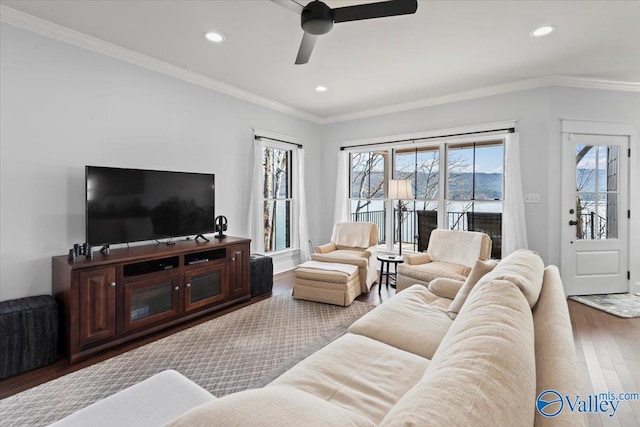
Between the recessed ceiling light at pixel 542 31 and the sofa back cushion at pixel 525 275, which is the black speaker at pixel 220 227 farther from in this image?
the recessed ceiling light at pixel 542 31

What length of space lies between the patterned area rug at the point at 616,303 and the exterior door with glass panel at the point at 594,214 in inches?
3.8

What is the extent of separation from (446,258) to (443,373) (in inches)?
131

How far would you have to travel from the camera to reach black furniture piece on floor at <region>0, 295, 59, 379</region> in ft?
7.03

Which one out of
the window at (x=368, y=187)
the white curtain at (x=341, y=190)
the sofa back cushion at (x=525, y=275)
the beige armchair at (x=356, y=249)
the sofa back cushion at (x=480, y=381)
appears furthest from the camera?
the white curtain at (x=341, y=190)

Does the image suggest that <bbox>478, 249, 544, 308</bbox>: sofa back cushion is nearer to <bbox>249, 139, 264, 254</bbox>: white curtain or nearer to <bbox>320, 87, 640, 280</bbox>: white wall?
<bbox>320, 87, 640, 280</bbox>: white wall

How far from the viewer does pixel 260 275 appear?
3912 mm

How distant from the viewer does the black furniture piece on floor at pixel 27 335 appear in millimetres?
2143

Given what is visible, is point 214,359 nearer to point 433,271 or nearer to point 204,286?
point 204,286

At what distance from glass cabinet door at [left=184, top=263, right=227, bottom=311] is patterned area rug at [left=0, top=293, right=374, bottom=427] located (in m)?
0.24

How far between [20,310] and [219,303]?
159 centimetres

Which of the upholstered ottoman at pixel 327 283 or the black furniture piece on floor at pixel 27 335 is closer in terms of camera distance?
the black furniture piece on floor at pixel 27 335

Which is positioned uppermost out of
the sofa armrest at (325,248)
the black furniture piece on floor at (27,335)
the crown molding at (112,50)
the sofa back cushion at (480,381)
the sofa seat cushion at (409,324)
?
the crown molding at (112,50)

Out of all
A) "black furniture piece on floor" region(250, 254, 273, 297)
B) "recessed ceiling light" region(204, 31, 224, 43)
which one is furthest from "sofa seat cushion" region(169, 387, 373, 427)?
"black furniture piece on floor" region(250, 254, 273, 297)

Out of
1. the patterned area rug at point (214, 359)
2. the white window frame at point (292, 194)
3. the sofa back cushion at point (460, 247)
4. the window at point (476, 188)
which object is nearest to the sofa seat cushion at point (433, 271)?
the sofa back cushion at point (460, 247)
